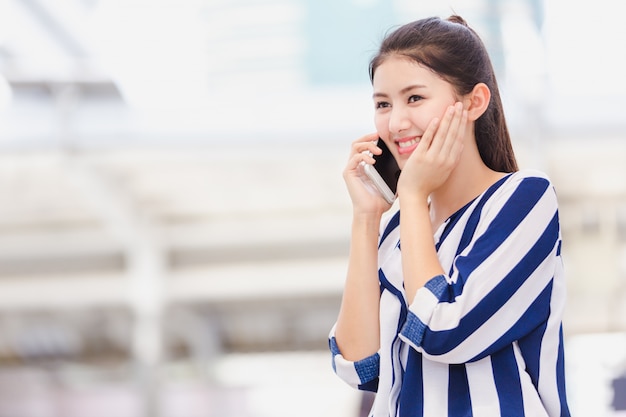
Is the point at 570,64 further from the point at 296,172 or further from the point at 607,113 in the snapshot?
the point at 296,172

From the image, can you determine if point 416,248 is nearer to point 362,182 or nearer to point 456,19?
point 362,182

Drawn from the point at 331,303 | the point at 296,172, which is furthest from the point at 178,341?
the point at 296,172

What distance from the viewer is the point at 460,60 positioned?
950 mm

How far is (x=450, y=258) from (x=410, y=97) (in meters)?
0.18

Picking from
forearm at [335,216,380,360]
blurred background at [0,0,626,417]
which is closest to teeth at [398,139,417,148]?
forearm at [335,216,380,360]

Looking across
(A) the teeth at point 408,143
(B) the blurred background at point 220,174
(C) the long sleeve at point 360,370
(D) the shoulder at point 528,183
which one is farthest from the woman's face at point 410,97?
(B) the blurred background at point 220,174

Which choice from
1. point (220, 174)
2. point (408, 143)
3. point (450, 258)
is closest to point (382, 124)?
point (408, 143)

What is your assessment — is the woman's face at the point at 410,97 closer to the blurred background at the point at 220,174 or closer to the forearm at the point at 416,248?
the forearm at the point at 416,248

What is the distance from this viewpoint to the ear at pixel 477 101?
37.7 inches

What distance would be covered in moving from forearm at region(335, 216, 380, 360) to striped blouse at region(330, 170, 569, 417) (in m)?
0.04

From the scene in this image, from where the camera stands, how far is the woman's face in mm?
931

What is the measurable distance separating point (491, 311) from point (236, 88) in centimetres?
665

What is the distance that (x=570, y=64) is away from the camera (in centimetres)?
657

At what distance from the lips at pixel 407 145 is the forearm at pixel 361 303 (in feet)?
0.33
